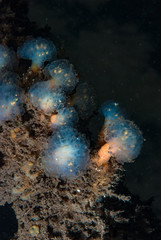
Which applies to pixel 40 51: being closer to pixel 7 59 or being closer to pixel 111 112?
pixel 7 59

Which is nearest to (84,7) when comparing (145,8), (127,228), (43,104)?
(145,8)

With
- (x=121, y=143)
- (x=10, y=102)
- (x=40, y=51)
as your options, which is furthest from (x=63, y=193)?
(x=40, y=51)

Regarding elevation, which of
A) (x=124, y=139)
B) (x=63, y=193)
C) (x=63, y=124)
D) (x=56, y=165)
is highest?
(x=124, y=139)

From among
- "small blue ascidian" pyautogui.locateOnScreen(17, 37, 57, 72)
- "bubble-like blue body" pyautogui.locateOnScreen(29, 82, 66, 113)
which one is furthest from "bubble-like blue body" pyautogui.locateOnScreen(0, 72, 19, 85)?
"small blue ascidian" pyautogui.locateOnScreen(17, 37, 57, 72)

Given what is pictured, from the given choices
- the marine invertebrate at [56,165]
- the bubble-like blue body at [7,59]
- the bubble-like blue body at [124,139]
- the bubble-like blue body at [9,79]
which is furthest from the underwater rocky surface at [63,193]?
the bubble-like blue body at [7,59]

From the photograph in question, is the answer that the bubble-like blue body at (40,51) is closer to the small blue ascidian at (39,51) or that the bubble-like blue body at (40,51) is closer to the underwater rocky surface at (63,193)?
the small blue ascidian at (39,51)

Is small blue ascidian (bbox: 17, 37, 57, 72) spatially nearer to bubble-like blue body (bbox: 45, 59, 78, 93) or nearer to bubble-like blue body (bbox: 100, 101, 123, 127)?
bubble-like blue body (bbox: 45, 59, 78, 93)

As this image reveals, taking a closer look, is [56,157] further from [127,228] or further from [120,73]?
[120,73]
